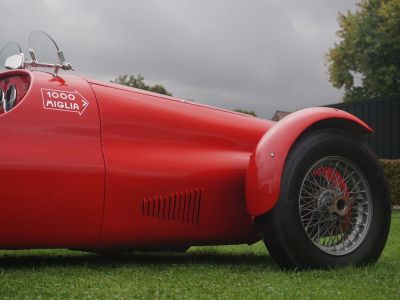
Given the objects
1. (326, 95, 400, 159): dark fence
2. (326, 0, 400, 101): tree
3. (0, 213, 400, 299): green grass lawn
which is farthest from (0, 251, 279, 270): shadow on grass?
(326, 0, 400, 101): tree

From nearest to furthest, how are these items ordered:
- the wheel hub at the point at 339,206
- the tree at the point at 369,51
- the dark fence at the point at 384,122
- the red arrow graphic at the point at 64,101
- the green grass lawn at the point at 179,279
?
the green grass lawn at the point at 179,279, the red arrow graphic at the point at 64,101, the wheel hub at the point at 339,206, the dark fence at the point at 384,122, the tree at the point at 369,51

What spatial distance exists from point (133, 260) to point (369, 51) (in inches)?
1158

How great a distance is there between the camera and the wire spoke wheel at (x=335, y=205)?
425 centimetres

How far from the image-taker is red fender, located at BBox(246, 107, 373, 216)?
408cm

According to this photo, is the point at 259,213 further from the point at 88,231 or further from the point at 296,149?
the point at 88,231

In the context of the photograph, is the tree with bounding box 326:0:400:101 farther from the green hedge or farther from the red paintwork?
the red paintwork

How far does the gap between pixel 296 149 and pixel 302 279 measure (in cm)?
93

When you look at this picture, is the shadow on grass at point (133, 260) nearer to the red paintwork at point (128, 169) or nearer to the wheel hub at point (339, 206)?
the red paintwork at point (128, 169)

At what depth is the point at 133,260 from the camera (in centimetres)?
468

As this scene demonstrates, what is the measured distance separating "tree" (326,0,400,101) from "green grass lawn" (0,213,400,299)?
2809 centimetres

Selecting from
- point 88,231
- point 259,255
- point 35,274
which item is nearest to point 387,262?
point 259,255

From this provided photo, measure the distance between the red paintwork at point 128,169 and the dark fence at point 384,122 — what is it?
1581cm

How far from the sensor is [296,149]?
4258 millimetres

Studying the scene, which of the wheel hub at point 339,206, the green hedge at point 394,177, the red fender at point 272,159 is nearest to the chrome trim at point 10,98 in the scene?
the red fender at point 272,159
